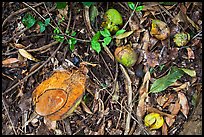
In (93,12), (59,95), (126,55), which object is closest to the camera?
(59,95)

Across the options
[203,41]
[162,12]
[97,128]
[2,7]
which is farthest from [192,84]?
[2,7]

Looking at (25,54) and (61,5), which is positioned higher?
(61,5)

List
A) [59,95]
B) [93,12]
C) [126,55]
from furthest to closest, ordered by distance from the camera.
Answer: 1. [93,12]
2. [126,55]
3. [59,95]

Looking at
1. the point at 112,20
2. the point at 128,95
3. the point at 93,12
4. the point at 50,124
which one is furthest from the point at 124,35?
the point at 50,124

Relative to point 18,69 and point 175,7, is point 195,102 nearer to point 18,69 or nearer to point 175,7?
point 175,7

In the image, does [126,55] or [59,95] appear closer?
[59,95]

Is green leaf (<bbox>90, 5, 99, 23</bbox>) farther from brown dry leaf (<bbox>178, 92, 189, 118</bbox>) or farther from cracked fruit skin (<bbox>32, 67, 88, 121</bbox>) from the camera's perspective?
brown dry leaf (<bbox>178, 92, 189, 118</bbox>)

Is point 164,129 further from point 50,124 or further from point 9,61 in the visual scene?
point 9,61

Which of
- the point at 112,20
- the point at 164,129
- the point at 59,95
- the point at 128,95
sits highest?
the point at 112,20
